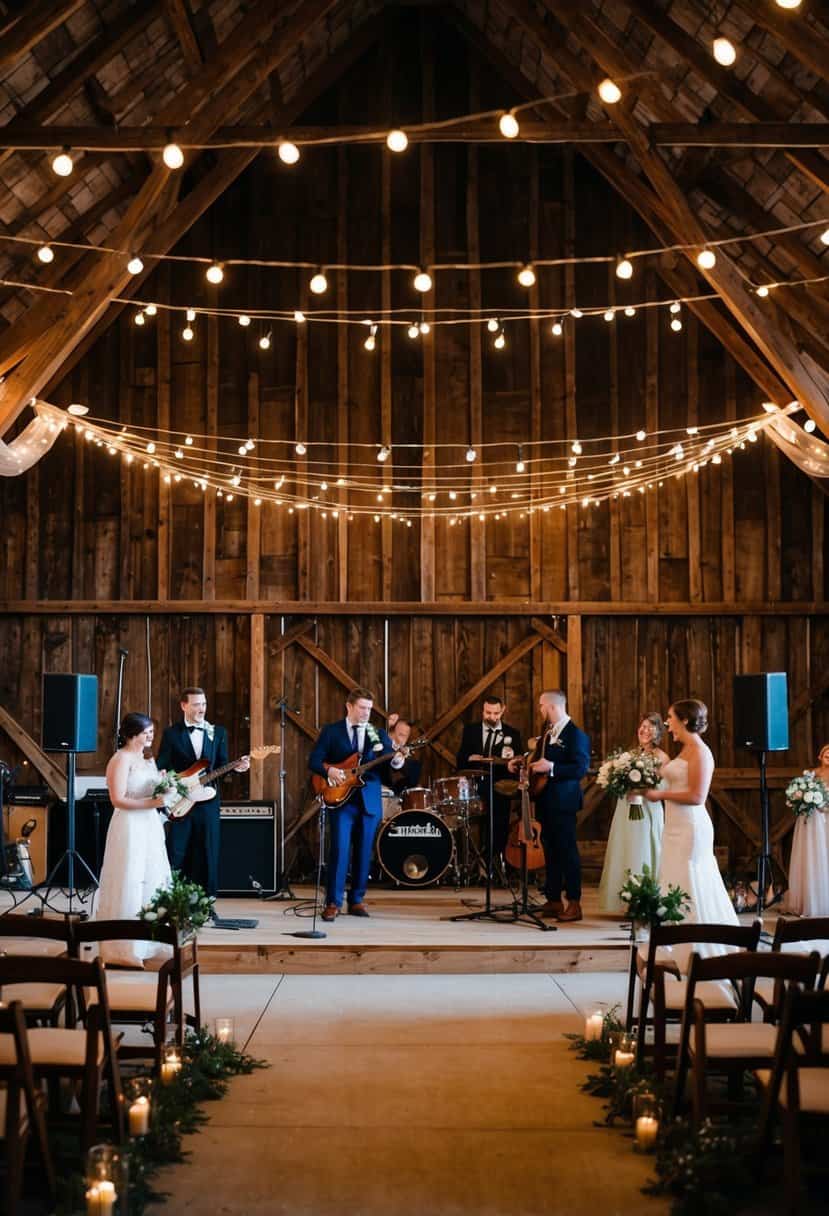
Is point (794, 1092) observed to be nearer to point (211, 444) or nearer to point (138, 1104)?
point (138, 1104)

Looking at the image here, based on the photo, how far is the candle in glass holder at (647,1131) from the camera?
4.47m

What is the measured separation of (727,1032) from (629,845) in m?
4.35

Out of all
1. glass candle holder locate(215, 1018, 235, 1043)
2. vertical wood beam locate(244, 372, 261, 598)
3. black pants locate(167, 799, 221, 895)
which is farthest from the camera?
vertical wood beam locate(244, 372, 261, 598)

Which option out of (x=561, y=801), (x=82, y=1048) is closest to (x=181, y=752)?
(x=561, y=801)

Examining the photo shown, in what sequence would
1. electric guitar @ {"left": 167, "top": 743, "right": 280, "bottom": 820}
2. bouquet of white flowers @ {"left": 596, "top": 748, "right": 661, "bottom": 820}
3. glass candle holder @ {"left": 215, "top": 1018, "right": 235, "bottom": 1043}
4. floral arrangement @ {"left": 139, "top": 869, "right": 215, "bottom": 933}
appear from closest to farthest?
floral arrangement @ {"left": 139, "top": 869, "right": 215, "bottom": 933}
glass candle holder @ {"left": 215, "top": 1018, "right": 235, "bottom": 1043}
bouquet of white flowers @ {"left": 596, "top": 748, "right": 661, "bottom": 820}
electric guitar @ {"left": 167, "top": 743, "right": 280, "bottom": 820}

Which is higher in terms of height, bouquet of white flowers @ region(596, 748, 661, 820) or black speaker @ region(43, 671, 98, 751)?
black speaker @ region(43, 671, 98, 751)

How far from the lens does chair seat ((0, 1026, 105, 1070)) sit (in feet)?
13.7

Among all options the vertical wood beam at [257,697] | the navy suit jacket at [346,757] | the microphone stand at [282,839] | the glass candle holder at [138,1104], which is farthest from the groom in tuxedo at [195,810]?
the glass candle holder at [138,1104]

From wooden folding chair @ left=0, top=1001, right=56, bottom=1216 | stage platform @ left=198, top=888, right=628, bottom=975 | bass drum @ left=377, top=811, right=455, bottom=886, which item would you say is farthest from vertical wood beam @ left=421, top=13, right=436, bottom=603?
wooden folding chair @ left=0, top=1001, right=56, bottom=1216

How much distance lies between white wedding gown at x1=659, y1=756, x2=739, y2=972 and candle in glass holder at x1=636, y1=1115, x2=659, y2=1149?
2026mm

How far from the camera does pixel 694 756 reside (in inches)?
264

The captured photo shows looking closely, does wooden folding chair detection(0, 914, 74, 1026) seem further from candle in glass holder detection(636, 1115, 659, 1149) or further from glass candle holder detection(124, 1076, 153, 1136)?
candle in glass holder detection(636, 1115, 659, 1149)

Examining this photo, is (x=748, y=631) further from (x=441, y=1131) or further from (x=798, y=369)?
(x=441, y=1131)

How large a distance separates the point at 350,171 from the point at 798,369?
5645mm
